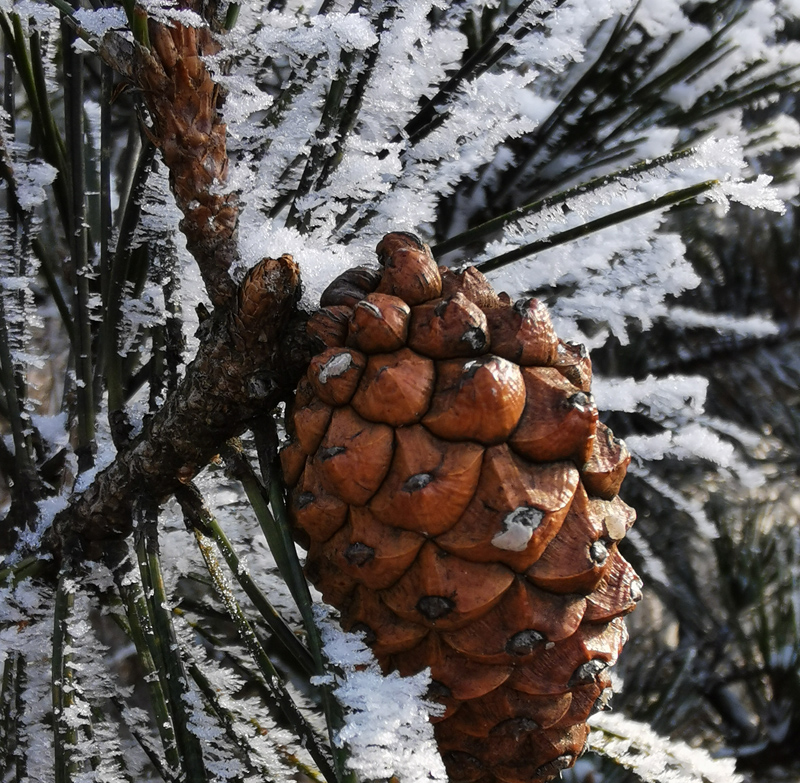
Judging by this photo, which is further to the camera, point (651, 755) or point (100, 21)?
point (651, 755)

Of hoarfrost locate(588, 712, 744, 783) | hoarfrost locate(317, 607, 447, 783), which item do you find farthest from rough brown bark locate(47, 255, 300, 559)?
hoarfrost locate(588, 712, 744, 783)

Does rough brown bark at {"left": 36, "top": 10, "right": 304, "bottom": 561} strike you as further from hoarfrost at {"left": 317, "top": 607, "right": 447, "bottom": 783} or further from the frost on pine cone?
hoarfrost at {"left": 317, "top": 607, "right": 447, "bottom": 783}

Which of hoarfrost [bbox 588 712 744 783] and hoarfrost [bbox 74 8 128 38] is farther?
hoarfrost [bbox 588 712 744 783]

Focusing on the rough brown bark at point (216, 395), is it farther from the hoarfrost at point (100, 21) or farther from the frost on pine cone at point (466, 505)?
the hoarfrost at point (100, 21)

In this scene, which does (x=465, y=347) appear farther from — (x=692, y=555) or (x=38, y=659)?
(x=692, y=555)

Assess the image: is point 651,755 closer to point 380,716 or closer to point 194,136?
point 380,716

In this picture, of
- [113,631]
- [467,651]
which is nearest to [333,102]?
[467,651]

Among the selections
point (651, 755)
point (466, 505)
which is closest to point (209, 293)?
point (466, 505)
